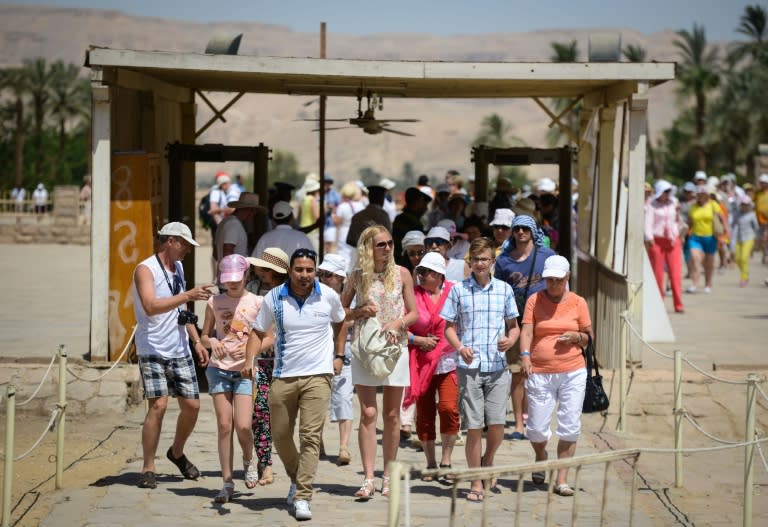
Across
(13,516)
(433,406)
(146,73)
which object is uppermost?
(146,73)

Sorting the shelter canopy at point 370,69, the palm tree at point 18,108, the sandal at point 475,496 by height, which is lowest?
the sandal at point 475,496

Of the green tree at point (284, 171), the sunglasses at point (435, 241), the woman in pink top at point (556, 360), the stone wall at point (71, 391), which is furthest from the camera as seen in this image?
the green tree at point (284, 171)

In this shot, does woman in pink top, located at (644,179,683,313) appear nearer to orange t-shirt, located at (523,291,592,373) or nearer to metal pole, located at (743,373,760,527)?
orange t-shirt, located at (523,291,592,373)

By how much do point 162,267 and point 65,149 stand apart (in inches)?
2683

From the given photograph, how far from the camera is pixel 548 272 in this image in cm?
803

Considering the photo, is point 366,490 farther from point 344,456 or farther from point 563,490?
point 563,490

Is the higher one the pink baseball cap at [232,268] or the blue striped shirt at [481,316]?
the pink baseball cap at [232,268]

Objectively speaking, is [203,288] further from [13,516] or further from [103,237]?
[103,237]

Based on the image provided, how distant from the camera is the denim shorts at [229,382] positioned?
311 inches

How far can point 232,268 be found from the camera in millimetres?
7871

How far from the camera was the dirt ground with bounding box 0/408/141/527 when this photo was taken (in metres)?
7.91

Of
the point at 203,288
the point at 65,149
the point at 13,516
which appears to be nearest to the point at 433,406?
the point at 203,288

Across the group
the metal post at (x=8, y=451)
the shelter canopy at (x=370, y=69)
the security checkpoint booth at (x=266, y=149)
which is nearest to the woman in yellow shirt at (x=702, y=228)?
the security checkpoint booth at (x=266, y=149)

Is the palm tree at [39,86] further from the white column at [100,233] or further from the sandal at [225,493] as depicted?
the sandal at [225,493]
